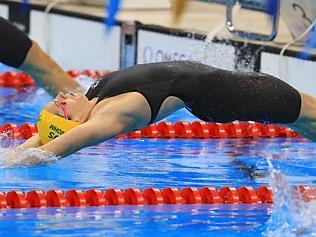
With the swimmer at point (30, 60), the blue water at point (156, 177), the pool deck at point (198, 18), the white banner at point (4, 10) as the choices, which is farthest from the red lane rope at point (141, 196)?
the white banner at point (4, 10)

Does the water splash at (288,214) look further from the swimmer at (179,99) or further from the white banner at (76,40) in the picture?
the white banner at (76,40)

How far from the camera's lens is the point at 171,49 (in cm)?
824

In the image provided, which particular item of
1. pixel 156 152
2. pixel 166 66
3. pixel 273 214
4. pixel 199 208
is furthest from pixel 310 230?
pixel 156 152

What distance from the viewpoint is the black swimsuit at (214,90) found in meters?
5.00

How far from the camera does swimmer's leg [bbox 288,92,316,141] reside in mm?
5133

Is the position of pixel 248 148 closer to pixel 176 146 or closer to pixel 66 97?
pixel 176 146

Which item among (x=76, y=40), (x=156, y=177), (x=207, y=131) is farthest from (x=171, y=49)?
(x=156, y=177)

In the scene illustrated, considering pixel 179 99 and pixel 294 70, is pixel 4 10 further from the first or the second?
pixel 179 99

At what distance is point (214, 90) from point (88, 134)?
650 mm

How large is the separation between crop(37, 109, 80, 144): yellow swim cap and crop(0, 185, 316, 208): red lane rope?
14.3 inches

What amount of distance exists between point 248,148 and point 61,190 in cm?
158

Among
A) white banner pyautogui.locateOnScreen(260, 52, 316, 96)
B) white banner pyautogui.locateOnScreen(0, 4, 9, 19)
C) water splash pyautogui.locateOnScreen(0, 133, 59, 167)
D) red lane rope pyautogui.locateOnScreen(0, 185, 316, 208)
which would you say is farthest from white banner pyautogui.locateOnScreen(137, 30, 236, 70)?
red lane rope pyautogui.locateOnScreen(0, 185, 316, 208)

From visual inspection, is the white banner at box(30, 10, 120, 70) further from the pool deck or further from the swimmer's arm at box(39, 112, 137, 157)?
the swimmer's arm at box(39, 112, 137, 157)

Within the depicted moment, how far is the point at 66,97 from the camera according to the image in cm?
502
